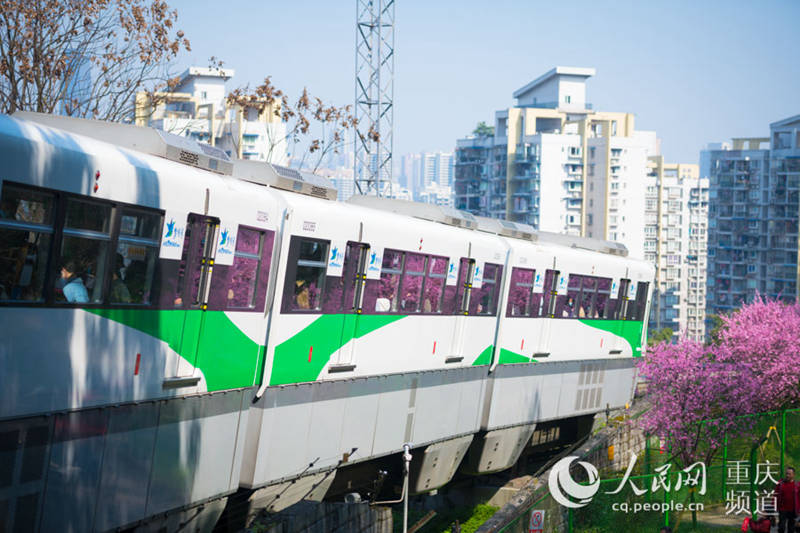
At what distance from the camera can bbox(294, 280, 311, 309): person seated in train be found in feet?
41.6

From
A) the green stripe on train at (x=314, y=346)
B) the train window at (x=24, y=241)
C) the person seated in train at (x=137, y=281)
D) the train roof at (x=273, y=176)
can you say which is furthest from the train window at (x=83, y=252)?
the train roof at (x=273, y=176)

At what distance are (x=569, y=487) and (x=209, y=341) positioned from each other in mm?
7647

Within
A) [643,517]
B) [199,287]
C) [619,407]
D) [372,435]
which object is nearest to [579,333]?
[619,407]

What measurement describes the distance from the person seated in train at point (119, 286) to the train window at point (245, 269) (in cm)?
181

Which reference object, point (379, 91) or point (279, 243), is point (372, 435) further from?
point (379, 91)

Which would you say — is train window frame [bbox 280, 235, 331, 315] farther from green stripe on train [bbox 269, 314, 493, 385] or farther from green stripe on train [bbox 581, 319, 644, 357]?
green stripe on train [bbox 581, 319, 644, 357]

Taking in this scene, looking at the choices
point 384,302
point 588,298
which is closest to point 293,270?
point 384,302

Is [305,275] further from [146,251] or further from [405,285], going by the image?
[146,251]

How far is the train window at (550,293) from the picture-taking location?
20.3m

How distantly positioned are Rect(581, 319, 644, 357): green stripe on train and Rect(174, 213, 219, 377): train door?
12.7 metres

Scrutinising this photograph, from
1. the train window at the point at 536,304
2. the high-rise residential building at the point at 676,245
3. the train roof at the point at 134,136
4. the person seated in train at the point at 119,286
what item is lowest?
the person seated in train at the point at 119,286

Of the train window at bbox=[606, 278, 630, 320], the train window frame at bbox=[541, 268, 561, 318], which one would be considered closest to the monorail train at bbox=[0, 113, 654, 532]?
the train window frame at bbox=[541, 268, 561, 318]

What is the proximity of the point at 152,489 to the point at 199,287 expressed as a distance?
2.23 m

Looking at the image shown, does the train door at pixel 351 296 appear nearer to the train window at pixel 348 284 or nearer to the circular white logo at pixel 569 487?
the train window at pixel 348 284
